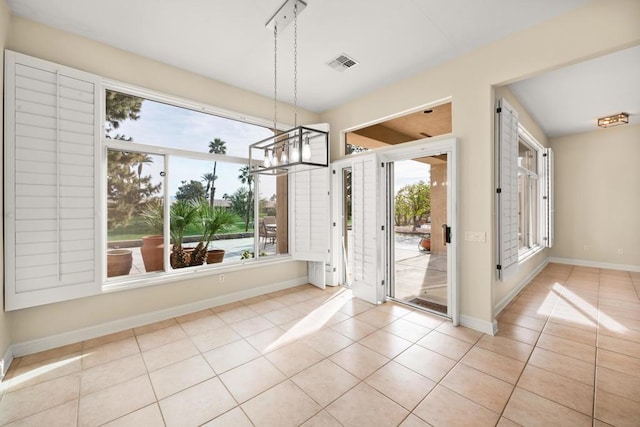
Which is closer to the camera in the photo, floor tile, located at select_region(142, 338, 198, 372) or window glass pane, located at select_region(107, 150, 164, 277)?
floor tile, located at select_region(142, 338, 198, 372)

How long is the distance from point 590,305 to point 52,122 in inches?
259

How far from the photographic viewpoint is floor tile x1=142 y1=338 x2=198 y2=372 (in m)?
2.33

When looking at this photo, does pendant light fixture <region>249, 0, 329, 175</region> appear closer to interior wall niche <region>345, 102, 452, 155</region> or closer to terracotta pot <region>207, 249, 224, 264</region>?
interior wall niche <region>345, 102, 452, 155</region>

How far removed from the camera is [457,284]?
303cm

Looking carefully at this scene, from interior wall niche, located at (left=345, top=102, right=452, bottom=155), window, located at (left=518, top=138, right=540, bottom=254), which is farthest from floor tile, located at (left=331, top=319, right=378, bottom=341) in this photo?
window, located at (left=518, top=138, right=540, bottom=254)

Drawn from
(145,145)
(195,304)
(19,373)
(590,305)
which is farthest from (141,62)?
(590,305)

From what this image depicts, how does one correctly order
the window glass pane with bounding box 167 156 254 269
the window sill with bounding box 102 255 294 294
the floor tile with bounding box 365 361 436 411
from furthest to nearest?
the window glass pane with bounding box 167 156 254 269 → the window sill with bounding box 102 255 294 294 → the floor tile with bounding box 365 361 436 411

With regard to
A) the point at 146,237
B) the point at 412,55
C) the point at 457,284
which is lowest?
the point at 457,284

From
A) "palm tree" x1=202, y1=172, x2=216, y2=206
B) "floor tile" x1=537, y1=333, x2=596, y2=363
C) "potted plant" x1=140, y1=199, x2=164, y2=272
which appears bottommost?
"floor tile" x1=537, y1=333, x2=596, y2=363

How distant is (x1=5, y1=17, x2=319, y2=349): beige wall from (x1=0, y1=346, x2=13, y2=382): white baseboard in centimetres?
10

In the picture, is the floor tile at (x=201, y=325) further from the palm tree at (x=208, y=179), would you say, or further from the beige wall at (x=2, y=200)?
the palm tree at (x=208, y=179)

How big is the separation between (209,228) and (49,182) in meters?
1.64

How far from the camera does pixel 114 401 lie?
1872 mm

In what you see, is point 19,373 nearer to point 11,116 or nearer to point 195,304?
point 195,304
